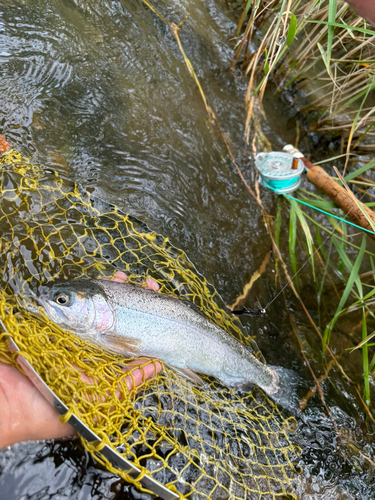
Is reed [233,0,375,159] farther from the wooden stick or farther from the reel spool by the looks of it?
the wooden stick

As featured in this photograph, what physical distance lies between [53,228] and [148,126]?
6.55ft

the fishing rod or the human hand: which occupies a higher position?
the human hand

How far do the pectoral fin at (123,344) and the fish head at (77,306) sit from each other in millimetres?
78

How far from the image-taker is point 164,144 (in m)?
4.49

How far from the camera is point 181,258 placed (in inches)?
142

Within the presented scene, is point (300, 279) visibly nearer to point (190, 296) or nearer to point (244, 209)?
point (244, 209)

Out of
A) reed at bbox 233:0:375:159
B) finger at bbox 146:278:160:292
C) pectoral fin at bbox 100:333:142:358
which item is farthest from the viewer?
reed at bbox 233:0:375:159

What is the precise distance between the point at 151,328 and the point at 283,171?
91.2 inches

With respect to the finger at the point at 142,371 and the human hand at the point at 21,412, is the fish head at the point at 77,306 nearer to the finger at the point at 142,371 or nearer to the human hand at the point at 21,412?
the finger at the point at 142,371

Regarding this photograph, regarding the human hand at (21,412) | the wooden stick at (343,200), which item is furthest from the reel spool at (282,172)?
the human hand at (21,412)

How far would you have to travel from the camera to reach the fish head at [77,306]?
8.09ft

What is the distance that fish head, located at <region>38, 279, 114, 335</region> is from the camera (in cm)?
247

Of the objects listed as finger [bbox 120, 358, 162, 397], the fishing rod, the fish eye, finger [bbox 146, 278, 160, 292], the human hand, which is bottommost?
the fishing rod

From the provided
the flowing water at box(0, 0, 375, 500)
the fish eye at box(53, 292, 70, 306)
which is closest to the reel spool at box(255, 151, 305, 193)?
the flowing water at box(0, 0, 375, 500)
